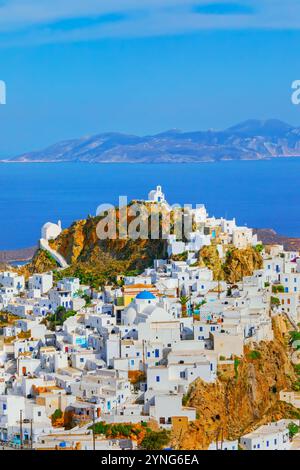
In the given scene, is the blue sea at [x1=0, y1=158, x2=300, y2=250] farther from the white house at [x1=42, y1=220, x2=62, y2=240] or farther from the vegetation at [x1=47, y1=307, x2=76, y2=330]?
the vegetation at [x1=47, y1=307, x2=76, y2=330]

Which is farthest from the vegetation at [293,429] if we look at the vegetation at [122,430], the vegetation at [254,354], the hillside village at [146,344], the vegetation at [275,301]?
the vegetation at [275,301]

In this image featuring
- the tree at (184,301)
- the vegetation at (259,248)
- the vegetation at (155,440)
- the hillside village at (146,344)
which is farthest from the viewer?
the vegetation at (259,248)

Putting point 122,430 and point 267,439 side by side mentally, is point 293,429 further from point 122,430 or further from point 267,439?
point 122,430

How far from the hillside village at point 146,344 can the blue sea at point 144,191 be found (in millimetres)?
39777

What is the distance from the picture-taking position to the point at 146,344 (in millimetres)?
30188

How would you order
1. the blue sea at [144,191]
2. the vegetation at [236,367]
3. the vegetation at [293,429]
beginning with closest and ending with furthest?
the vegetation at [293,429], the vegetation at [236,367], the blue sea at [144,191]

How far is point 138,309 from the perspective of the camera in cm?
3244

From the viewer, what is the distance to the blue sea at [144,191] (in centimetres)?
8894

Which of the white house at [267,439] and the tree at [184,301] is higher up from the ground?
the tree at [184,301]

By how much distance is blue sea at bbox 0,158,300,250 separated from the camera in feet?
292

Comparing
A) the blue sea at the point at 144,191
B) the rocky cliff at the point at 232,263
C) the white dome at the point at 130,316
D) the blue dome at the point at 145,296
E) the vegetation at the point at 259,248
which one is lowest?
the white dome at the point at 130,316

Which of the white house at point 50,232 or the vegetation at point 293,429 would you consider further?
the white house at point 50,232

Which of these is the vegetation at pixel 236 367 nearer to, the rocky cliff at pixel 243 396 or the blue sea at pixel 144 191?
the rocky cliff at pixel 243 396
